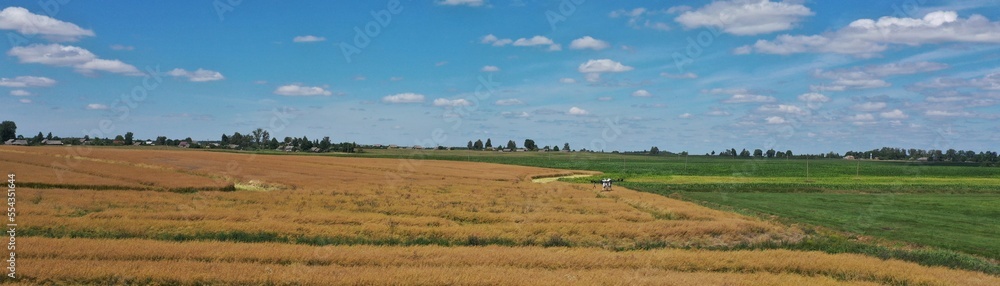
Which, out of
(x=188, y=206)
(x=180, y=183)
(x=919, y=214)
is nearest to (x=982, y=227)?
Result: (x=919, y=214)

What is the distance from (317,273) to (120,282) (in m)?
4.19

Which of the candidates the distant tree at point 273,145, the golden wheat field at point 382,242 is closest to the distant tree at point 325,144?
the distant tree at point 273,145

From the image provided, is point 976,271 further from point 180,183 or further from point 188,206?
point 180,183

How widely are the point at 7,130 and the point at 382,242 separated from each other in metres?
164

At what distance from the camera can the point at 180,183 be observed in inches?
1638

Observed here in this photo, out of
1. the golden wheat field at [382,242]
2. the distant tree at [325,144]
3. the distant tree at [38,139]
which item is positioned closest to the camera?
the golden wheat field at [382,242]

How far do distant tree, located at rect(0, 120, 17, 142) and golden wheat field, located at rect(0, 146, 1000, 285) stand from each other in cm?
13603

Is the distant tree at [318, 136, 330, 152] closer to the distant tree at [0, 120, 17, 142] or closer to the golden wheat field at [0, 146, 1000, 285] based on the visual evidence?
the distant tree at [0, 120, 17, 142]

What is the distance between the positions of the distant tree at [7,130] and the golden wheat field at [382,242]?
136030 mm

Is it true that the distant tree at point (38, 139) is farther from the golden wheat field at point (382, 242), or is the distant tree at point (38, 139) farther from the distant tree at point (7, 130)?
the golden wheat field at point (382, 242)

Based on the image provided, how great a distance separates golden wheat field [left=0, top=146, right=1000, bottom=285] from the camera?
1617 cm

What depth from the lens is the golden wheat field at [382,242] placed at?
53.1ft

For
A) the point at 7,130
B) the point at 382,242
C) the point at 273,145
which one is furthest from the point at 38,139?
the point at 382,242

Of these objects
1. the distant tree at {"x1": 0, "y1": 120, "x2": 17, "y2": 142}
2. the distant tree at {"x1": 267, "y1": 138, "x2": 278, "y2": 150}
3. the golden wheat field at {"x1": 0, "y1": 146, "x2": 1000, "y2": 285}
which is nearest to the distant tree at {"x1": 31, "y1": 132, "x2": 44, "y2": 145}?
the distant tree at {"x1": 0, "y1": 120, "x2": 17, "y2": 142}
